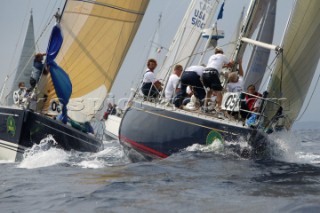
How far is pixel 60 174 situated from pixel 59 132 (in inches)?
139

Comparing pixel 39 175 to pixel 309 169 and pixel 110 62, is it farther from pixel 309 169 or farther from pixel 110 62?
pixel 110 62

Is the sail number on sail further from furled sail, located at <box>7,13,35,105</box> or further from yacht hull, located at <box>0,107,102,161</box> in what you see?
yacht hull, located at <box>0,107,102,161</box>

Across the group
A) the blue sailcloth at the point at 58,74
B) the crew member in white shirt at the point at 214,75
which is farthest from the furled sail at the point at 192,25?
the crew member in white shirt at the point at 214,75

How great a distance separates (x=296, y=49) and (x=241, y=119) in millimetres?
1693

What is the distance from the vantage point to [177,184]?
7277 mm

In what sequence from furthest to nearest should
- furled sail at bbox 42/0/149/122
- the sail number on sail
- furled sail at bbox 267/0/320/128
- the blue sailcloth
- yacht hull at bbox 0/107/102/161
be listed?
1. the sail number on sail
2. furled sail at bbox 42/0/149/122
3. the blue sailcloth
4. yacht hull at bbox 0/107/102/161
5. furled sail at bbox 267/0/320/128

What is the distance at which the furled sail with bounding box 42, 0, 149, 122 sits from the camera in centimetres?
1395

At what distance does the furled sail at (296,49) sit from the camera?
1069 centimetres

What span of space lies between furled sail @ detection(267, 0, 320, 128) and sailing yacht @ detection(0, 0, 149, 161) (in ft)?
15.0

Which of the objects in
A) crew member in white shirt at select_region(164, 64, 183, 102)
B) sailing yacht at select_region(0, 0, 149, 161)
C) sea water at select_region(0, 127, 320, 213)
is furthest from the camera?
sailing yacht at select_region(0, 0, 149, 161)

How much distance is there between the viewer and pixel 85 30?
14.1m

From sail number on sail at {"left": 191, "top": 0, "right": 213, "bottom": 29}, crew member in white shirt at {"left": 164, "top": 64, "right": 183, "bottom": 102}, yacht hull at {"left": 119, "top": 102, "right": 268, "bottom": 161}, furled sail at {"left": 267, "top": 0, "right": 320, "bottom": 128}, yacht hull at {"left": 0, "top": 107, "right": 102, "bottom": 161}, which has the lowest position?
yacht hull at {"left": 0, "top": 107, "right": 102, "bottom": 161}

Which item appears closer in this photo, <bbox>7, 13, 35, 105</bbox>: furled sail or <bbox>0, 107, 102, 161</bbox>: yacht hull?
<bbox>0, 107, 102, 161</bbox>: yacht hull

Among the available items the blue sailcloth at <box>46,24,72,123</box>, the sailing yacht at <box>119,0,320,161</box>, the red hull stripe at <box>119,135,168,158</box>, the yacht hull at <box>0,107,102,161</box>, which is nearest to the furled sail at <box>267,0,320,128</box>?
the sailing yacht at <box>119,0,320,161</box>
